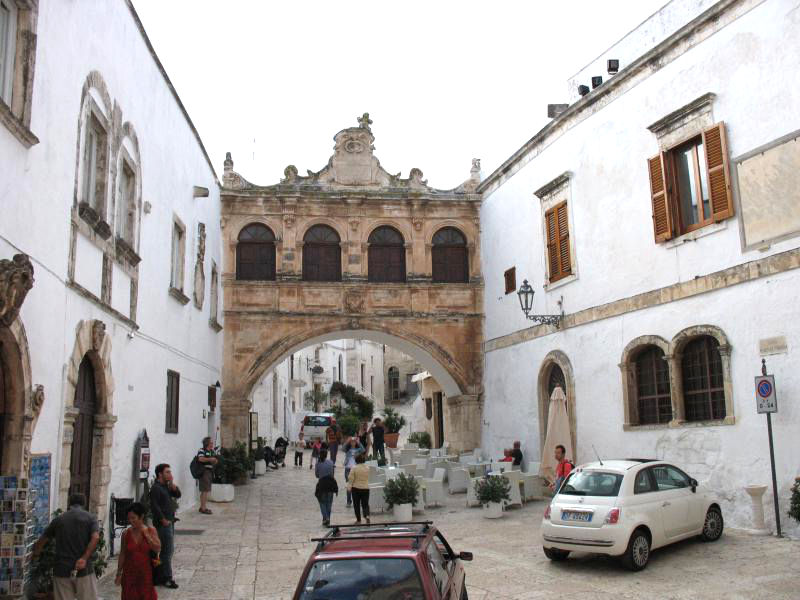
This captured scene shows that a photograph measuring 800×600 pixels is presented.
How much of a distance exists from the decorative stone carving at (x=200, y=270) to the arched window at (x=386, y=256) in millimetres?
5189

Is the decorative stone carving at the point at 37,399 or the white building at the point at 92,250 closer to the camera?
the white building at the point at 92,250

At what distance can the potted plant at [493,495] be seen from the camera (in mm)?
13734

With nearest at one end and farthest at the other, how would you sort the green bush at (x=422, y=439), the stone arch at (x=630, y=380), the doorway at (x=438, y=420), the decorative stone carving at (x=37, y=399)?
the decorative stone carving at (x=37, y=399) → the stone arch at (x=630, y=380) → the doorway at (x=438, y=420) → the green bush at (x=422, y=439)

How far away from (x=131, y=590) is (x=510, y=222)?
1439 centimetres

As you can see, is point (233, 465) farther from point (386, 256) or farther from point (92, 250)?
point (92, 250)

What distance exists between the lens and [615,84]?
1455 centimetres

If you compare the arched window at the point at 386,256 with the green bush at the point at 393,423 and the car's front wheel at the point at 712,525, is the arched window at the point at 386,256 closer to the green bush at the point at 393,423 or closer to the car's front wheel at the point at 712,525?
the car's front wheel at the point at 712,525

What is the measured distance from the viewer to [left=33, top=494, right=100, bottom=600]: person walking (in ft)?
22.3

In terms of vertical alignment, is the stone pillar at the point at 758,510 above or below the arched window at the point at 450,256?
below

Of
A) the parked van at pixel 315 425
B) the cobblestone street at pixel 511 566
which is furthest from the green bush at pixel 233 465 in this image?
the parked van at pixel 315 425

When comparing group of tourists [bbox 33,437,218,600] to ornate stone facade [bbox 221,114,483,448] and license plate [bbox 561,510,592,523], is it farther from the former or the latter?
ornate stone facade [bbox 221,114,483,448]

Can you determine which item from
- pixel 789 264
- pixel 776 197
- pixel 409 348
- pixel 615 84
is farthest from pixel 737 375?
pixel 409 348

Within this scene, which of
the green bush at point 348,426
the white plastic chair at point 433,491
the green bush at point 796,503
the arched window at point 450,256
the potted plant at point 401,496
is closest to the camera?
the green bush at point 796,503

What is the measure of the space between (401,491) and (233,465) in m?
5.37
